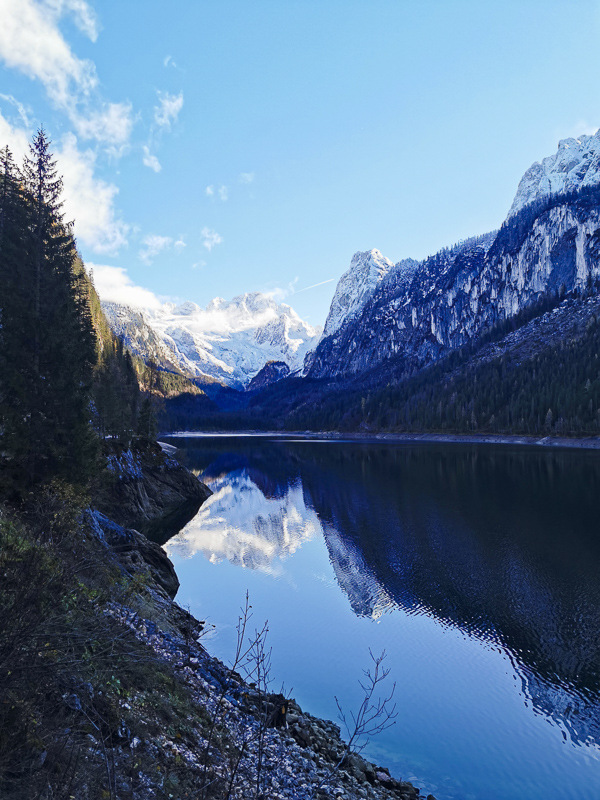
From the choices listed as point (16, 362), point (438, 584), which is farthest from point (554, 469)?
point (16, 362)

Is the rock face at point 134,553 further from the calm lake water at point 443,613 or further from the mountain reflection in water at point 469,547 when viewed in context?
the mountain reflection in water at point 469,547

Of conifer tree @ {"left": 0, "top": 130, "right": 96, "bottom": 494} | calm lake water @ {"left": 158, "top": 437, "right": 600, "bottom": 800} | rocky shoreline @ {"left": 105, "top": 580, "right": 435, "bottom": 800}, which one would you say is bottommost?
calm lake water @ {"left": 158, "top": 437, "right": 600, "bottom": 800}

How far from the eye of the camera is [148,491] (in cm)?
5116

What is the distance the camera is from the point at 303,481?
76312mm

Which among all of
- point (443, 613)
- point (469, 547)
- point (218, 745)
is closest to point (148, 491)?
point (469, 547)

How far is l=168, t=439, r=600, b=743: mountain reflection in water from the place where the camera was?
19516 mm

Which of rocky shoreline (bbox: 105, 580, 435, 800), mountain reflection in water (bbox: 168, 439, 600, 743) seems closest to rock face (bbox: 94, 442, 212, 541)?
mountain reflection in water (bbox: 168, 439, 600, 743)

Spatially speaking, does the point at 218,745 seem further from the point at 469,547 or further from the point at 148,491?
the point at 148,491

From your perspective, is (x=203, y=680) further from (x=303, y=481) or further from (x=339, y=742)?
(x=303, y=481)

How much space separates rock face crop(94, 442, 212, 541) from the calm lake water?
3887 mm

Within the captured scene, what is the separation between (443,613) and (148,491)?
37266 mm

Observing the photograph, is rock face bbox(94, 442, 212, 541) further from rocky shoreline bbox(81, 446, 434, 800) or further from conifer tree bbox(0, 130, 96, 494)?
rocky shoreline bbox(81, 446, 434, 800)

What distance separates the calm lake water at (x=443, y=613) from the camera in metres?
13.9

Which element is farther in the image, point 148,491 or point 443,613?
point 148,491
